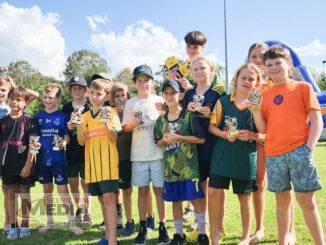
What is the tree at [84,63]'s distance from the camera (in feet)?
238

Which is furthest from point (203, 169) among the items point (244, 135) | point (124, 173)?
point (124, 173)

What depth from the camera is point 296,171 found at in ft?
12.9

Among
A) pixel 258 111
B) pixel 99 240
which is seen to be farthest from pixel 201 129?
pixel 99 240

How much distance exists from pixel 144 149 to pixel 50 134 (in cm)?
151

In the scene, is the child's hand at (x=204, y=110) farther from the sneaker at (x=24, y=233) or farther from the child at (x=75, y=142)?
the sneaker at (x=24, y=233)

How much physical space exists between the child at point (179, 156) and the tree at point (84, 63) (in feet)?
226

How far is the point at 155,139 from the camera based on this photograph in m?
4.99

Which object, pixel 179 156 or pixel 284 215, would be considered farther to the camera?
pixel 179 156

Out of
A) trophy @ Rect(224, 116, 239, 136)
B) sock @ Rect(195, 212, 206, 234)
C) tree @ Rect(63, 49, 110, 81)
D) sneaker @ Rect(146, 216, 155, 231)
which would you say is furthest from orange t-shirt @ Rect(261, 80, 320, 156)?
tree @ Rect(63, 49, 110, 81)

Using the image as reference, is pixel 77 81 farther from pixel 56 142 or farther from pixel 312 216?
pixel 312 216

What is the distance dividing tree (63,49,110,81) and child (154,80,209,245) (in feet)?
226

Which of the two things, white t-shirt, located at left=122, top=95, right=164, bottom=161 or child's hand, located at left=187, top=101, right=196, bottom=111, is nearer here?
child's hand, located at left=187, top=101, right=196, bottom=111

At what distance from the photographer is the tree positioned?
72.4 m

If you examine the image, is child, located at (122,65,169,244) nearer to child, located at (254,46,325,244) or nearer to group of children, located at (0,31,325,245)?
group of children, located at (0,31,325,245)
